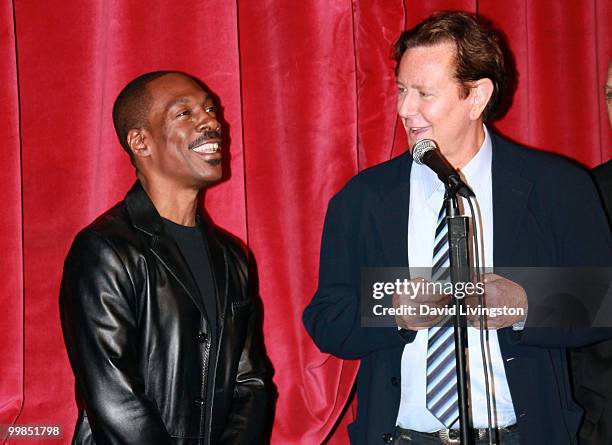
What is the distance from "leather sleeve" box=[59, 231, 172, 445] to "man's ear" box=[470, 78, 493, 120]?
95 centimetres

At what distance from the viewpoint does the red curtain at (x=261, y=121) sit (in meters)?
2.38

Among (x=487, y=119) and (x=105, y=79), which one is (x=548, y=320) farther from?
(x=105, y=79)

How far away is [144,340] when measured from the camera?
73.7 inches

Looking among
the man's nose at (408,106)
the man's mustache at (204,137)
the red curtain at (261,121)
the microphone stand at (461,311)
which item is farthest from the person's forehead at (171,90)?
the microphone stand at (461,311)

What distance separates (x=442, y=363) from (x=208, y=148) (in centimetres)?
79

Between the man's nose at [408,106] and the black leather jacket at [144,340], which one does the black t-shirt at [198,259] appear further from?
the man's nose at [408,106]

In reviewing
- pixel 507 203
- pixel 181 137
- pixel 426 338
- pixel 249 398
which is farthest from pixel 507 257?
pixel 181 137

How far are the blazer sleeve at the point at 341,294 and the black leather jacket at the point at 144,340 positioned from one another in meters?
0.22

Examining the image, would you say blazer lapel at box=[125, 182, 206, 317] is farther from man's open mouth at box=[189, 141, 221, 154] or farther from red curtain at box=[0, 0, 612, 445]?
red curtain at box=[0, 0, 612, 445]

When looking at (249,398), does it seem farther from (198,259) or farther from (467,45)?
(467,45)

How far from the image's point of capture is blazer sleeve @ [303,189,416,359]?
6.34ft

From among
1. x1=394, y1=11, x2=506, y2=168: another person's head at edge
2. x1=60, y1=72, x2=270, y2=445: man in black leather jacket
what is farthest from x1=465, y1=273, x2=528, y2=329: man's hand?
x1=60, y1=72, x2=270, y2=445: man in black leather jacket

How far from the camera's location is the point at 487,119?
6.97ft

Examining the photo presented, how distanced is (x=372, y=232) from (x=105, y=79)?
3.25 feet
